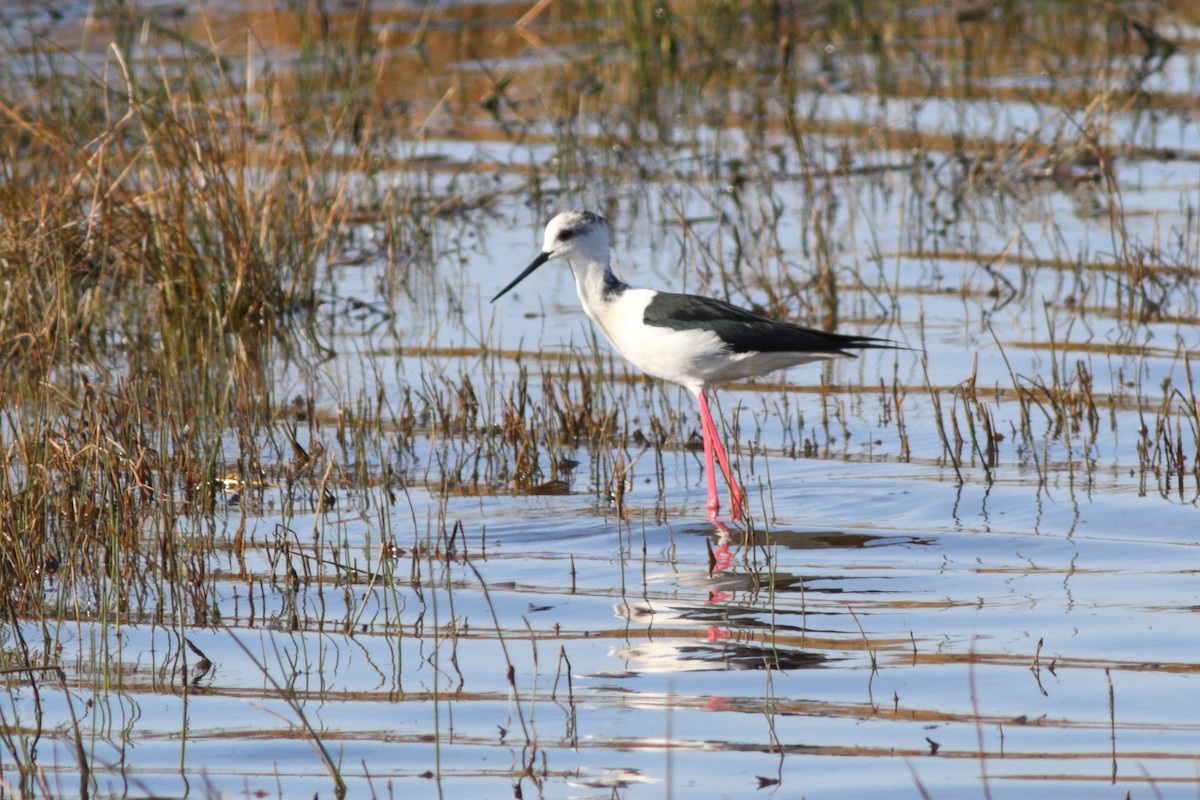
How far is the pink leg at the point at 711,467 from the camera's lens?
19.8ft

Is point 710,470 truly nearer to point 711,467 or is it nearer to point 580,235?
point 711,467

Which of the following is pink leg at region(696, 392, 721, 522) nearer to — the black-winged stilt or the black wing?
the black-winged stilt

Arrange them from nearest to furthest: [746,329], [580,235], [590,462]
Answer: [746,329]
[590,462]
[580,235]

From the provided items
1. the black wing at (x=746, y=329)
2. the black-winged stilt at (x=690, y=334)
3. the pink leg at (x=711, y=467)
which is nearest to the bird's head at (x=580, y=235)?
the black-winged stilt at (x=690, y=334)

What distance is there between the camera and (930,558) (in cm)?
553

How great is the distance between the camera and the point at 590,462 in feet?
22.2

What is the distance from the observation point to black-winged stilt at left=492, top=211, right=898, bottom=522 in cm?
635

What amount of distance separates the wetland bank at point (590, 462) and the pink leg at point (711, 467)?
0.08 meters

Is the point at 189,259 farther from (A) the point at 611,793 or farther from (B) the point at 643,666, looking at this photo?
(A) the point at 611,793

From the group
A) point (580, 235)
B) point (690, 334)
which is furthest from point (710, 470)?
point (580, 235)

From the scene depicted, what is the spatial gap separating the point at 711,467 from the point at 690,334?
0.52 m

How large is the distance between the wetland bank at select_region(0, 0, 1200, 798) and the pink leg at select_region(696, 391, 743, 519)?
0.08 meters

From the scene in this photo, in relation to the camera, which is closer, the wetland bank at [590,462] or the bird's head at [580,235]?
the wetland bank at [590,462]

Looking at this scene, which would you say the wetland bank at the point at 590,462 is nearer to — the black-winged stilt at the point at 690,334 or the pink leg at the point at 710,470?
the pink leg at the point at 710,470
